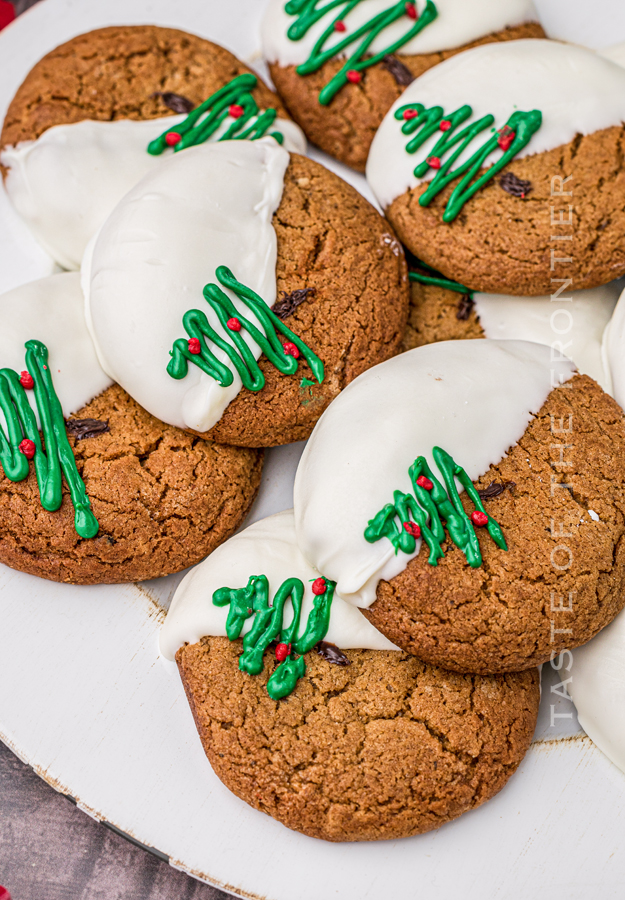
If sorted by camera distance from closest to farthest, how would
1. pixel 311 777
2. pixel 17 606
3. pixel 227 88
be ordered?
pixel 311 777 → pixel 17 606 → pixel 227 88

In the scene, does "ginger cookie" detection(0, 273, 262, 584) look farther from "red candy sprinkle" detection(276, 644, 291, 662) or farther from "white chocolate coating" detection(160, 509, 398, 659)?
"red candy sprinkle" detection(276, 644, 291, 662)

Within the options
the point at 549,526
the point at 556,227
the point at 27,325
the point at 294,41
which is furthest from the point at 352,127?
the point at 549,526

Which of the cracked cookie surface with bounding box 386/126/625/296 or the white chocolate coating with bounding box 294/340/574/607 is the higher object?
the cracked cookie surface with bounding box 386/126/625/296

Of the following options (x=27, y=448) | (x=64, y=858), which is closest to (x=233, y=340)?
(x=27, y=448)

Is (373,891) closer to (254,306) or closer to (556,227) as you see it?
(254,306)

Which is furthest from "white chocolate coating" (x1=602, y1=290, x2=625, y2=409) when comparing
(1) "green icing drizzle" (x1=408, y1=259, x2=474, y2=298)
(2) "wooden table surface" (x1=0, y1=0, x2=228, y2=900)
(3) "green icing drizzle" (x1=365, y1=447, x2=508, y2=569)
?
(2) "wooden table surface" (x1=0, y1=0, x2=228, y2=900)

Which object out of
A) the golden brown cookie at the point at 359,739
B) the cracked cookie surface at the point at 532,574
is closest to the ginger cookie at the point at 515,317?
the cracked cookie surface at the point at 532,574

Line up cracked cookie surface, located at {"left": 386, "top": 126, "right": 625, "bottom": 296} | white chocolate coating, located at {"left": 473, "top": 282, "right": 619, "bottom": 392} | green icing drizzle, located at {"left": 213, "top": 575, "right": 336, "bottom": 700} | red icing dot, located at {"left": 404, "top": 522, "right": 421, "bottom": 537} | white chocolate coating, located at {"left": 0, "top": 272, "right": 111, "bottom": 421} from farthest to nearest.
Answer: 1. white chocolate coating, located at {"left": 473, "top": 282, "right": 619, "bottom": 392}
2. cracked cookie surface, located at {"left": 386, "top": 126, "right": 625, "bottom": 296}
3. white chocolate coating, located at {"left": 0, "top": 272, "right": 111, "bottom": 421}
4. green icing drizzle, located at {"left": 213, "top": 575, "right": 336, "bottom": 700}
5. red icing dot, located at {"left": 404, "top": 522, "right": 421, "bottom": 537}
